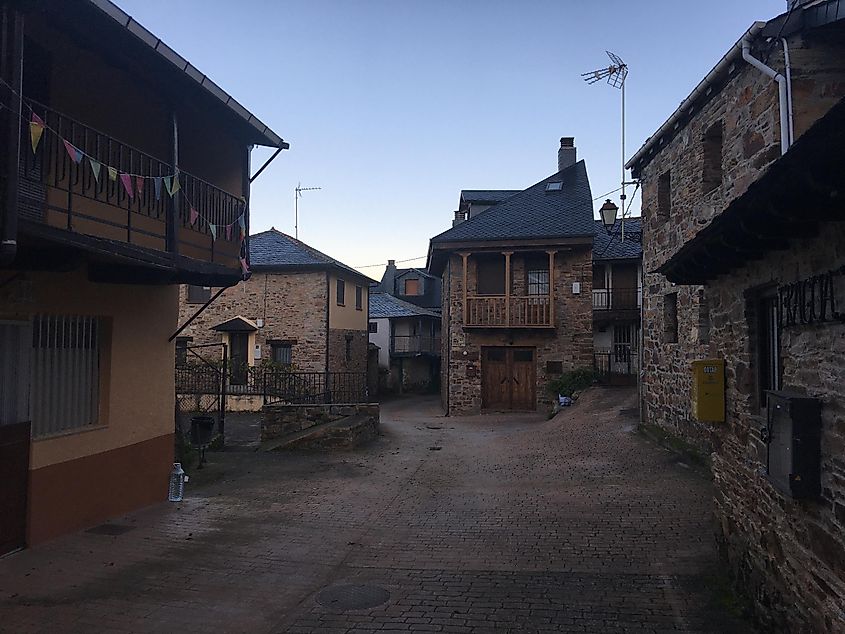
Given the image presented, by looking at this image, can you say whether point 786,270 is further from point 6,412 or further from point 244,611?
point 6,412

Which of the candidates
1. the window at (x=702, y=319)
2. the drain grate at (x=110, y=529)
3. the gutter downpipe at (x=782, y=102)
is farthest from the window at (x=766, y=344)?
the drain grate at (x=110, y=529)

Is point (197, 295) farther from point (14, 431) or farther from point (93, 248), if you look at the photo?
point (93, 248)

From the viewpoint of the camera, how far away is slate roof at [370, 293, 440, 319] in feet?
112

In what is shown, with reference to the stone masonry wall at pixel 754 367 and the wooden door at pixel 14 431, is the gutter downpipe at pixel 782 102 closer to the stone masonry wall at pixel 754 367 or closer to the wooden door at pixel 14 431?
the stone masonry wall at pixel 754 367

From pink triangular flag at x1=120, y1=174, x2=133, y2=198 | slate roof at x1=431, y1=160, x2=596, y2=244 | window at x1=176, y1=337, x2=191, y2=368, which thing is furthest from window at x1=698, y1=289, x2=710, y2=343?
window at x1=176, y1=337, x2=191, y2=368

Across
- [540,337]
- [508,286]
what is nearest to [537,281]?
[508,286]

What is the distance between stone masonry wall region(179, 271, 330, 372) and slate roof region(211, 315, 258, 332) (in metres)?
0.37

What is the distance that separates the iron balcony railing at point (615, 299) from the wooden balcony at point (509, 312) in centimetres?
360

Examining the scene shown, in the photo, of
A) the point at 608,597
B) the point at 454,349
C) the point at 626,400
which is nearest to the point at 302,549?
the point at 608,597

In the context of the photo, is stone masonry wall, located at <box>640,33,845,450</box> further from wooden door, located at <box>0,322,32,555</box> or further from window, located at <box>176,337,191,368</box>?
window, located at <box>176,337,191,368</box>

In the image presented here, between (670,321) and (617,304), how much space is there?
36.7ft

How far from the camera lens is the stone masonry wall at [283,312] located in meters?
24.5

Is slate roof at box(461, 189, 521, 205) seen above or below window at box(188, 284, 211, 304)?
above

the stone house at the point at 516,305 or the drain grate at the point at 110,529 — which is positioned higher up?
the stone house at the point at 516,305
